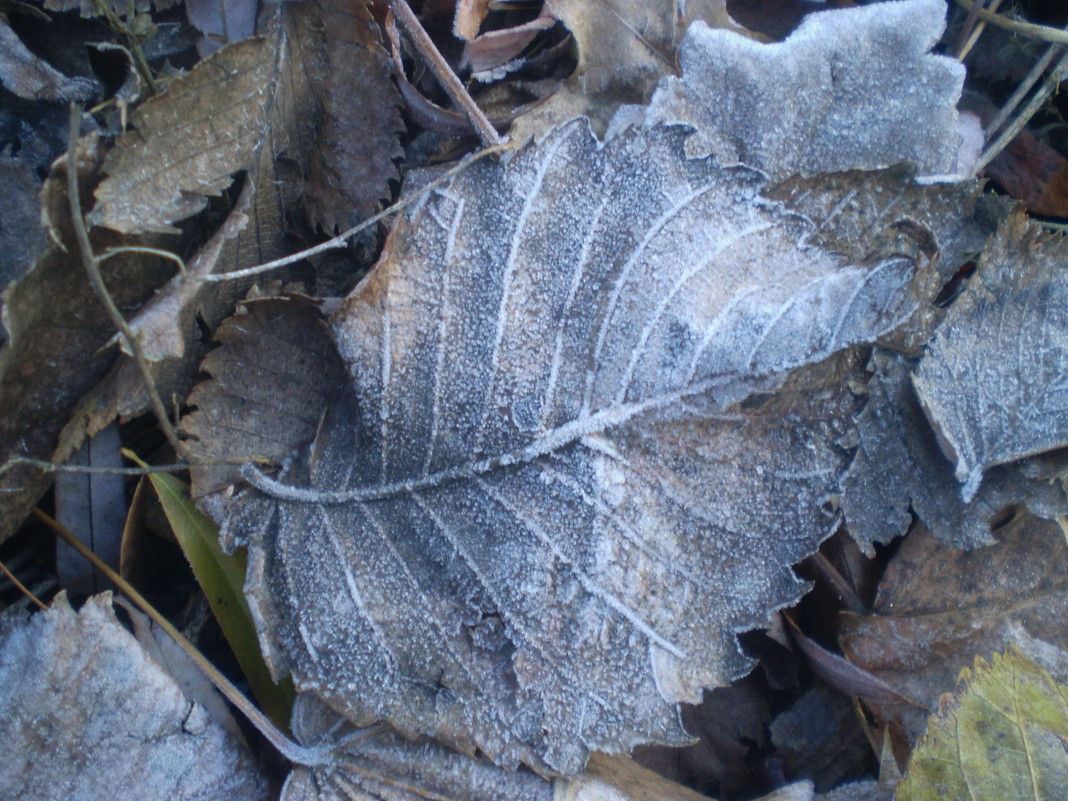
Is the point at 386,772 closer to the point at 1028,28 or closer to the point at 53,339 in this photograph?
the point at 53,339

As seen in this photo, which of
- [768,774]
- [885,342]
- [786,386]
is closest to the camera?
[786,386]

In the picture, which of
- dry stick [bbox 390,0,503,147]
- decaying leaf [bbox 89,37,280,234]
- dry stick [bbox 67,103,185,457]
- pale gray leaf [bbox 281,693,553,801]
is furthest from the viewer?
dry stick [bbox 390,0,503,147]

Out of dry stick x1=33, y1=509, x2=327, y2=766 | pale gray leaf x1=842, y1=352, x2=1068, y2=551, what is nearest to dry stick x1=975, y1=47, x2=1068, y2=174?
pale gray leaf x1=842, y1=352, x2=1068, y2=551

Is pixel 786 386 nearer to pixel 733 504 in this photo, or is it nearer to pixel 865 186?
pixel 733 504

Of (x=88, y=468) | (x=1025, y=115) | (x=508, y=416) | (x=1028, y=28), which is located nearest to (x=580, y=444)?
(x=508, y=416)

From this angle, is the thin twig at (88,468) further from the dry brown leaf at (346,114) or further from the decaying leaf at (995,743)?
the decaying leaf at (995,743)

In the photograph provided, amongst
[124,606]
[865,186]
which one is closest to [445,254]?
[865,186]

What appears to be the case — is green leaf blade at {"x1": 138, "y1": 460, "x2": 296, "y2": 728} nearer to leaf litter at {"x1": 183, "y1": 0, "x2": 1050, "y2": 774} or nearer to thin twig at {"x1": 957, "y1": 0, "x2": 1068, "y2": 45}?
leaf litter at {"x1": 183, "y1": 0, "x2": 1050, "y2": 774}
